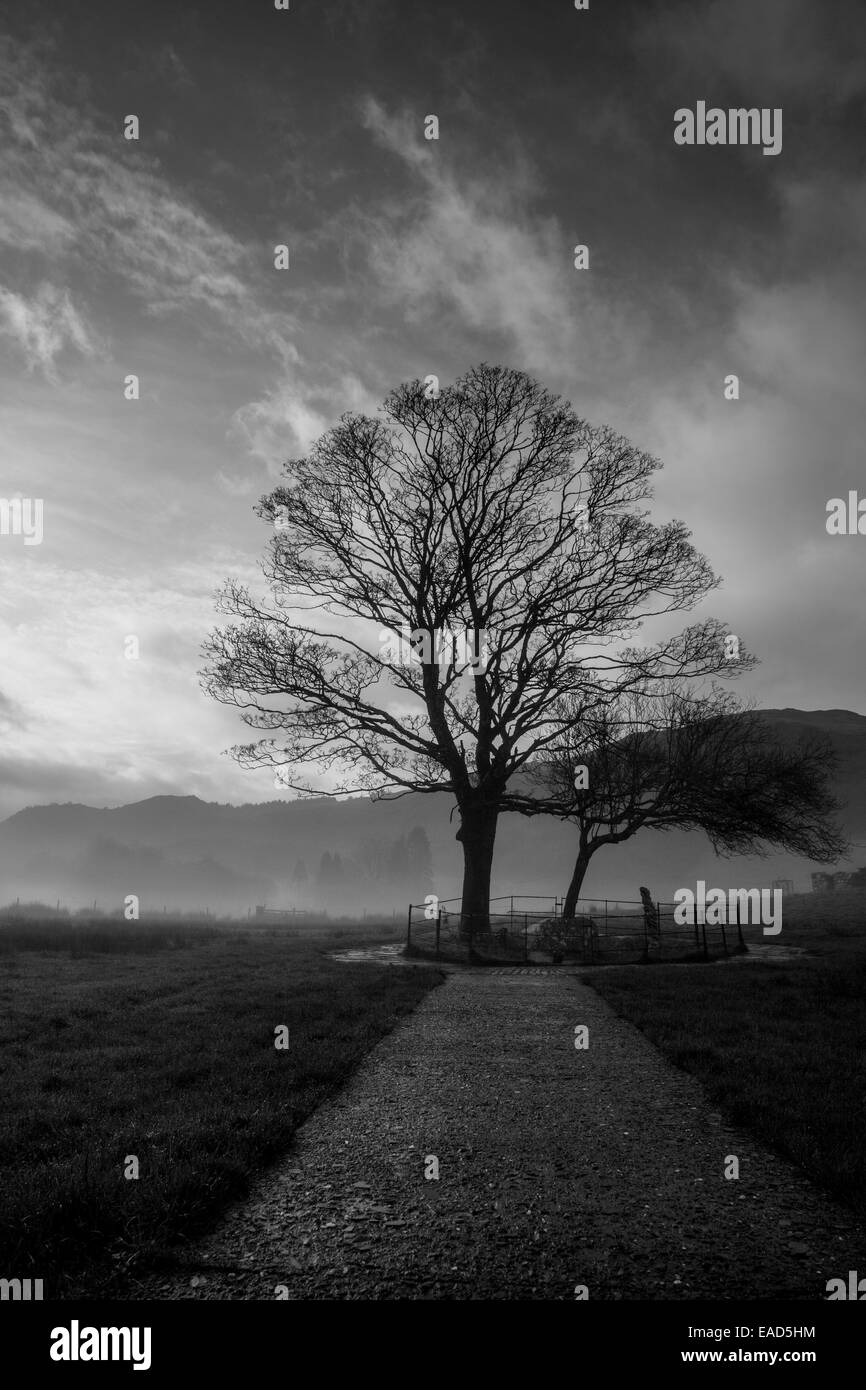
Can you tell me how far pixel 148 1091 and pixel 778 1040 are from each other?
7.62m

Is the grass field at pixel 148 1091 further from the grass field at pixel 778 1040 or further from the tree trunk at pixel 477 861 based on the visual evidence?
the tree trunk at pixel 477 861

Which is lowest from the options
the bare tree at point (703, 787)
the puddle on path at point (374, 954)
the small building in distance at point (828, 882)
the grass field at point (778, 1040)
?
the small building in distance at point (828, 882)

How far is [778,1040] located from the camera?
8.75m

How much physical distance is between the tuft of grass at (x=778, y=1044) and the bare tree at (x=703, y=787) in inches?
258

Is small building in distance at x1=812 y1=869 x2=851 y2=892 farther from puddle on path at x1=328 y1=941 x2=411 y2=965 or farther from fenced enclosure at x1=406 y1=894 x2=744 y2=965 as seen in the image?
puddle on path at x1=328 y1=941 x2=411 y2=965

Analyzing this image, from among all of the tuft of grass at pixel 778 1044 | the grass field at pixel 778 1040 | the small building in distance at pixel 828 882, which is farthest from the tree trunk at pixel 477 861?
the small building in distance at pixel 828 882

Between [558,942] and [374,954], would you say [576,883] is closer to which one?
[558,942]

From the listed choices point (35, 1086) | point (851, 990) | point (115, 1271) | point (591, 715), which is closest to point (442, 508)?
point (591, 715)

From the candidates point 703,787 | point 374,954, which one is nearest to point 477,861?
point 374,954

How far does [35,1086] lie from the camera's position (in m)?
7.07

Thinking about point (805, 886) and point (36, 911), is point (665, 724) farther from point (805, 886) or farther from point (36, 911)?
point (805, 886)

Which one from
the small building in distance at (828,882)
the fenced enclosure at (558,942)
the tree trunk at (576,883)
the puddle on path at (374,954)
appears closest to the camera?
the puddle on path at (374,954)

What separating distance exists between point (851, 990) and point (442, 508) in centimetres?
1653

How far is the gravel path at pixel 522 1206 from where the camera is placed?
3.55 metres
